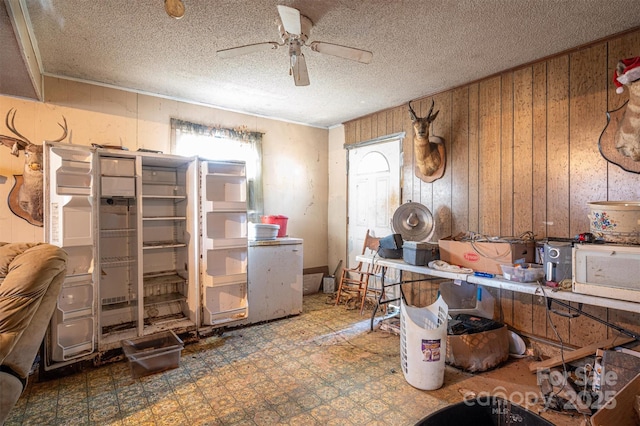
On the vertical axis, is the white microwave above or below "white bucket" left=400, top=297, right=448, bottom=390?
above

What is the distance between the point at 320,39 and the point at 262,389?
8.92 feet

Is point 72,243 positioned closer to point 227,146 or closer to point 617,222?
point 227,146

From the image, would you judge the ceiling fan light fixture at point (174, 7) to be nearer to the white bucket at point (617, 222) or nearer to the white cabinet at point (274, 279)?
the white cabinet at point (274, 279)

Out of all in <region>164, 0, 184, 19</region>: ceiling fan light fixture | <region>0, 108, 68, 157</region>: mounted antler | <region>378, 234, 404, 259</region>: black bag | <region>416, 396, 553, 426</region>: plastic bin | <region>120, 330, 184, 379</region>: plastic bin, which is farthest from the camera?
<region>378, 234, 404, 259</region>: black bag

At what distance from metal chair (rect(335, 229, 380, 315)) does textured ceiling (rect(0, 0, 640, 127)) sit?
190 centimetres

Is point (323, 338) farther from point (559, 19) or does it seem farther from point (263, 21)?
point (559, 19)

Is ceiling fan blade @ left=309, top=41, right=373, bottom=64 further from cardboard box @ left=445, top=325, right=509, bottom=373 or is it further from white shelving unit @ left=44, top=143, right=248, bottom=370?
cardboard box @ left=445, top=325, right=509, bottom=373

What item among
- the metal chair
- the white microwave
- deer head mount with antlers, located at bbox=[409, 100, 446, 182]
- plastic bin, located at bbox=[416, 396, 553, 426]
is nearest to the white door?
the metal chair

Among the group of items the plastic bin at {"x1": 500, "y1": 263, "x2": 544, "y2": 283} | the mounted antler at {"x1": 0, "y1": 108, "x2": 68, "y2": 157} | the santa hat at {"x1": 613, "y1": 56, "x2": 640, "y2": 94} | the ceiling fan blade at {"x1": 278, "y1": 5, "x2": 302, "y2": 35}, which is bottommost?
the plastic bin at {"x1": 500, "y1": 263, "x2": 544, "y2": 283}

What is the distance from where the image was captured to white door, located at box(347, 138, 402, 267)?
4.20 m

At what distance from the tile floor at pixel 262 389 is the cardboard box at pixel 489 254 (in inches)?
33.5

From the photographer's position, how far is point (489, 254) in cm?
260

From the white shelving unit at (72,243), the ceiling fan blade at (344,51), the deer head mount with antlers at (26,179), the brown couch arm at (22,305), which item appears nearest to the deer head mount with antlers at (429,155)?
the ceiling fan blade at (344,51)

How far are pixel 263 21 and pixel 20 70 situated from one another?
197 cm
